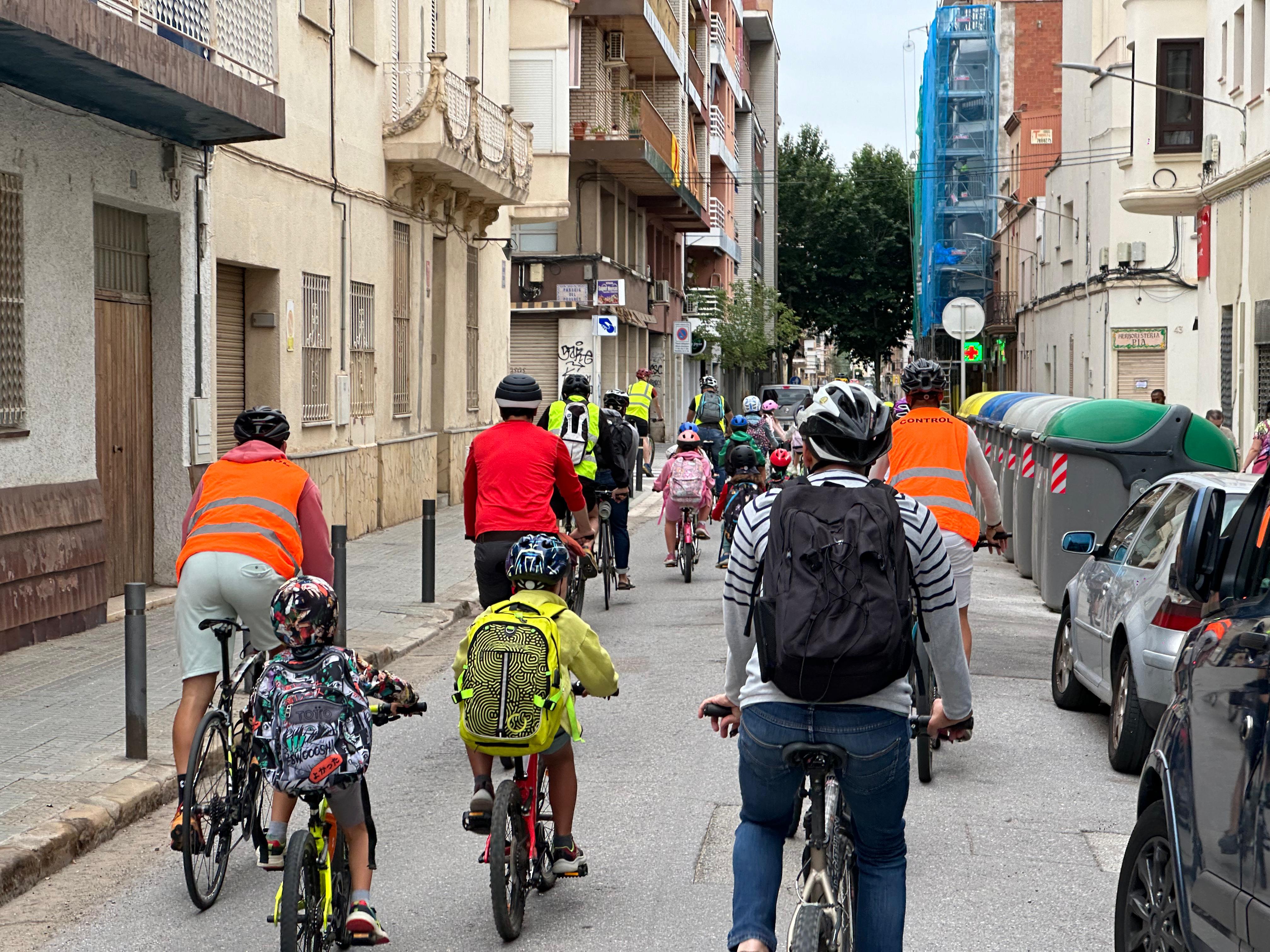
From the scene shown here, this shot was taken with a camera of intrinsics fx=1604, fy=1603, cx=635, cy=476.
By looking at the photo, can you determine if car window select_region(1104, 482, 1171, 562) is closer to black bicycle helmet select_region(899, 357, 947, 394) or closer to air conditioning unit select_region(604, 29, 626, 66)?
black bicycle helmet select_region(899, 357, 947, 394)

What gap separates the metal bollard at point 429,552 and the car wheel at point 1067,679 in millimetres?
5311

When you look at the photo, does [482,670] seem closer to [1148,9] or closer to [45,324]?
[45,324]

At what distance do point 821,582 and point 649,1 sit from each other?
33.2 metres

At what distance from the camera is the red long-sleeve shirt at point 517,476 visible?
7.55 meters

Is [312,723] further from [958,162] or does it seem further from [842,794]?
[958,162]

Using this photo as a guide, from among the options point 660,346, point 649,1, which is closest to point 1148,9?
point 649,1

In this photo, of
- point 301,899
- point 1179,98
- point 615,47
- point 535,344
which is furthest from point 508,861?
point 615,47

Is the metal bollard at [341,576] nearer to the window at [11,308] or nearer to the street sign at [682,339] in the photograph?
the window at [11,308]

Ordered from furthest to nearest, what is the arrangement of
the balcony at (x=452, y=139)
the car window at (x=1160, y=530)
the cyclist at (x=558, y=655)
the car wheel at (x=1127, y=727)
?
the balcony at (x=452, y=139)
the car window at (x=1160, y=530)
the car wheel at (x=1127, y=727)
the cyclist at (x=558, y=655)

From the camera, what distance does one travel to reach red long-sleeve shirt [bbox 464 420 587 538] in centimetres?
755

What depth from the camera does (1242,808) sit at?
3502mm

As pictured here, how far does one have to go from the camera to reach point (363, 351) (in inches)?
758

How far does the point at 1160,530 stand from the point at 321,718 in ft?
16.7

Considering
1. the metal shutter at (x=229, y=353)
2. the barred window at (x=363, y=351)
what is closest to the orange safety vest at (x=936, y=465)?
the metal shutter at (x=229, y=353)
